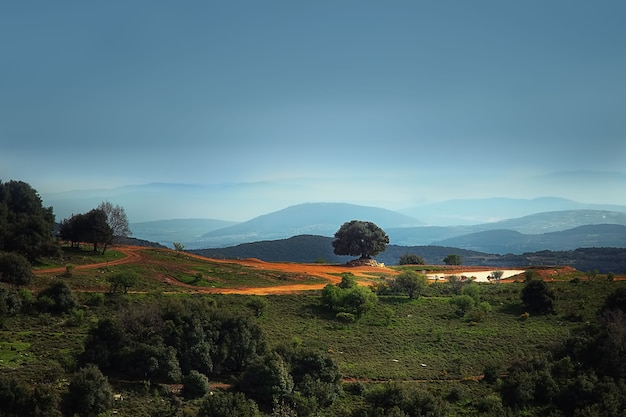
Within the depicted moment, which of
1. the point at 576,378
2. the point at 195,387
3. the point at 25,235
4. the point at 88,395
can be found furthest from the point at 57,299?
the point at 576,378

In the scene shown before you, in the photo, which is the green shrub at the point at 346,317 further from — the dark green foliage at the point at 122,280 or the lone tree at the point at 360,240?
the lone tree at the point at 360,240

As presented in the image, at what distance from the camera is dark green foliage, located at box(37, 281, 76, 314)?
2723cm

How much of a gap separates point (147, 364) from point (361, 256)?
53012 millimetres

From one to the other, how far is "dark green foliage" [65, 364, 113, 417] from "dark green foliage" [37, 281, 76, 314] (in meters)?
12.1

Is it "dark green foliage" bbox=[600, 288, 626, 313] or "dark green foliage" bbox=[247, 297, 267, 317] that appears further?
"dark green foliage" bbox=[247, 297, 267, 317]

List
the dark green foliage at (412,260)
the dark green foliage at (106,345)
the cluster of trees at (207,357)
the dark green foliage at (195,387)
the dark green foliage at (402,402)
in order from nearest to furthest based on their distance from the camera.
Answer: the dark green foliage at (402,402)
the dark green foliage at (195,387)
the cluster of trees at (207,357)
the dark green foliage at (106,345)
the dark green foliage at (412,260)

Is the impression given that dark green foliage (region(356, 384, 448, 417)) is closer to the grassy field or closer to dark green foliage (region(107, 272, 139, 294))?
the grassy field

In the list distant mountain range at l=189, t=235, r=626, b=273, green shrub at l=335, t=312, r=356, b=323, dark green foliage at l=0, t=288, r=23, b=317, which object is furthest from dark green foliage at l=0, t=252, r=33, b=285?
distant mountain range at l=189, t=235, r=626, b=273

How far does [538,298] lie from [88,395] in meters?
34.0

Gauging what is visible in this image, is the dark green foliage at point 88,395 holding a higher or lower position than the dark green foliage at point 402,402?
higher

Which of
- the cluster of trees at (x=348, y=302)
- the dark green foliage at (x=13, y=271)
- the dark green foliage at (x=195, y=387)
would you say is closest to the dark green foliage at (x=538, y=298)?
the cluster of trees at (x=348, y=302)

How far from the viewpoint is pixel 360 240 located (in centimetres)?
6938

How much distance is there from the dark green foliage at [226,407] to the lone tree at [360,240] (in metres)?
51.9

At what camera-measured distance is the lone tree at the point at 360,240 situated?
226 feet
